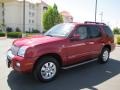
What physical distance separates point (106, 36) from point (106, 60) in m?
1.14

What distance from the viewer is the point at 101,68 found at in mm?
8188

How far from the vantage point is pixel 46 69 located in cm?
616

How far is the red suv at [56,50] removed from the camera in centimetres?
577

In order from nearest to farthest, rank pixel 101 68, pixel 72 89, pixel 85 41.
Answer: pixel 72 89
pixel 85 41
pixel 101 68

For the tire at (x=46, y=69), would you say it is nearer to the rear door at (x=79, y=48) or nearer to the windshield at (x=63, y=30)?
the rear door at (x=79, y=48)

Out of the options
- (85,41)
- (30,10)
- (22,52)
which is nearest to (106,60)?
(85,41)

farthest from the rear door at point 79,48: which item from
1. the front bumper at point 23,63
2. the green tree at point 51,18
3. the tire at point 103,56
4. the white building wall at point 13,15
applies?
the white building wall at point 13,15

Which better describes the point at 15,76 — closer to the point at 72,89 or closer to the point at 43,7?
the point at 72,89

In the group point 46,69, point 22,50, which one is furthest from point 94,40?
point 22,50

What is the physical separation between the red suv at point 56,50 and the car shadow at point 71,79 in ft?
1.09

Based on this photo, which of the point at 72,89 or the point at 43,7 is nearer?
the point at 72,89

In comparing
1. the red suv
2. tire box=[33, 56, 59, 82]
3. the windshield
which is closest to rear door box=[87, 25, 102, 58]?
the red suv

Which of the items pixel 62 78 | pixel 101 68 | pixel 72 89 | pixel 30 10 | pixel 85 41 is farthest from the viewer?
pixel 30 10

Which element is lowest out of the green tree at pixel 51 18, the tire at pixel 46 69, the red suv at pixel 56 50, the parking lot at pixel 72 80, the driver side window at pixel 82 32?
the parking lot at pixel 72 80
